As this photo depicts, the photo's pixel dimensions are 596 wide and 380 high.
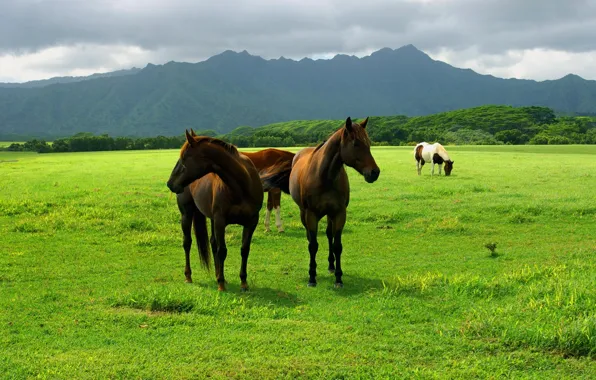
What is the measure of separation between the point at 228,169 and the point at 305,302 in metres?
2.38

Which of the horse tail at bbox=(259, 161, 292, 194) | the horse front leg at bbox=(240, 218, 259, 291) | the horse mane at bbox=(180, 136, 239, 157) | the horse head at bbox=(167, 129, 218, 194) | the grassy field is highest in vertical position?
the horse mane at bbox=(180, 136, 239, 157)

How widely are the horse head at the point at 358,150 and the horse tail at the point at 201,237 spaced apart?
309cm

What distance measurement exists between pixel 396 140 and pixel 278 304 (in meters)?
86.5

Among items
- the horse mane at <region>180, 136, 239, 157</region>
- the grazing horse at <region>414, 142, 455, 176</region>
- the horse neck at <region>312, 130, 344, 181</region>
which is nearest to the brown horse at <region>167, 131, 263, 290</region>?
the horse mane at <region>180, 136, 239, 157</region>

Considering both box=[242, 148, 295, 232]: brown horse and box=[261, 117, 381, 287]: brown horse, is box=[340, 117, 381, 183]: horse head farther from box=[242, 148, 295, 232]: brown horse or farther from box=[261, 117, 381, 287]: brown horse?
box=[242, 148, 295, 232]: brown horse

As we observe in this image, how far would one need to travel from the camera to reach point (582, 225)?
13297 mm

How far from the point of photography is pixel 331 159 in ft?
26.1

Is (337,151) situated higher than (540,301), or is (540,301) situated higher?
(337,151)

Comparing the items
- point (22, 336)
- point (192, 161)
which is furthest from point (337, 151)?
point (22, 336)

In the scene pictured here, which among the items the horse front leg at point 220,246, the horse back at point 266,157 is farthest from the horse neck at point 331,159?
the horse back at point 266,157

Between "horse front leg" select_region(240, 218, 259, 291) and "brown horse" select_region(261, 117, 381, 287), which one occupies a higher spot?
"brown horse" select_region(261, 117, 381, 287)

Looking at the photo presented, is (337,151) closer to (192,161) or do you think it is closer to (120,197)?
A: (192,161)

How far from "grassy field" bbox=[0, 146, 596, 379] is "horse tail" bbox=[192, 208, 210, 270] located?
1.36 feet

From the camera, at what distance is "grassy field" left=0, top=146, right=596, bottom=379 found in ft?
16.3
